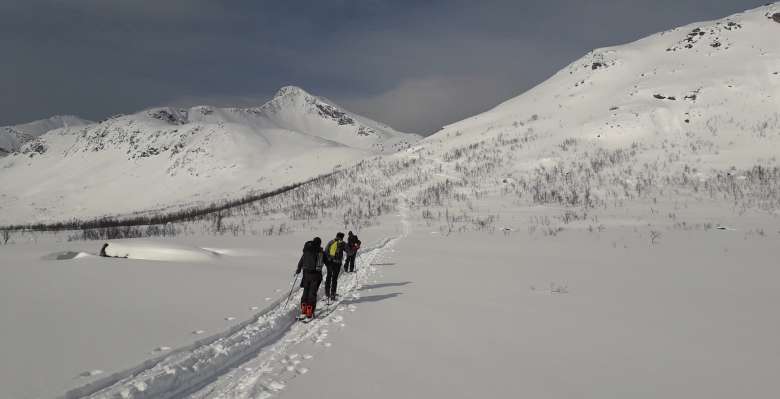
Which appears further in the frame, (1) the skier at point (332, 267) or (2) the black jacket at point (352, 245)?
(2) the black jacket at point (352, 245)

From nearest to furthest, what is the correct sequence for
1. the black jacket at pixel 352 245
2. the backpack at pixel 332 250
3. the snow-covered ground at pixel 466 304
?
the snow-covered ground at pixel 466 304 → the backpack at pixel 332 250 → the black jacket at pixel 352 245

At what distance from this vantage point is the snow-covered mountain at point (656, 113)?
32.6 meters

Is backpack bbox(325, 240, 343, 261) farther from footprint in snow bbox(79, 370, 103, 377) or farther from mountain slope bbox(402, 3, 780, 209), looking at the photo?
mountain slope bbox(402, 3, 780, 209)

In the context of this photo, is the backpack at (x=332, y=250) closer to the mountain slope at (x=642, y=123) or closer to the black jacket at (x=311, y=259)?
the black jacket at (x=311, y=259)

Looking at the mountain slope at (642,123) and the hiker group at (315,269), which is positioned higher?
the mountain slope at (642,123)

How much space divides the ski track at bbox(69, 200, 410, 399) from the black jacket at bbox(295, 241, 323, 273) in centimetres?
114

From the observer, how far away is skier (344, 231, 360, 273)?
46.0 feet

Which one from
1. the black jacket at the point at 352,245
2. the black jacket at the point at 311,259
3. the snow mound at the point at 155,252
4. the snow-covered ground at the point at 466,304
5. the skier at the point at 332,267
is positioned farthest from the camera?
the snow mound at the point at 155,252

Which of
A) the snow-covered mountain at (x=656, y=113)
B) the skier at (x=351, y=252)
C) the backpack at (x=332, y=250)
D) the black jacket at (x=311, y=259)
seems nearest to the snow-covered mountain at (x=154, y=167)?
the snow-covered mountain at (x=656, y=113)

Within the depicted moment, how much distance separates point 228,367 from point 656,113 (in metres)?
43.8

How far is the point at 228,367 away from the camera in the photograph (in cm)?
558

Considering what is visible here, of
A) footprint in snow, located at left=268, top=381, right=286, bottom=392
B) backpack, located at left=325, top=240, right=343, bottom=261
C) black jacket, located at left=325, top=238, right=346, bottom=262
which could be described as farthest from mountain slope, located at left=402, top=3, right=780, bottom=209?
footprint in snow, located at left=268, top=381, right=286, bottom=392

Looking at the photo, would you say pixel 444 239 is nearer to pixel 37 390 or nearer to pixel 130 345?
pixel 130 345

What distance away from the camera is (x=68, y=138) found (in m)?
177
